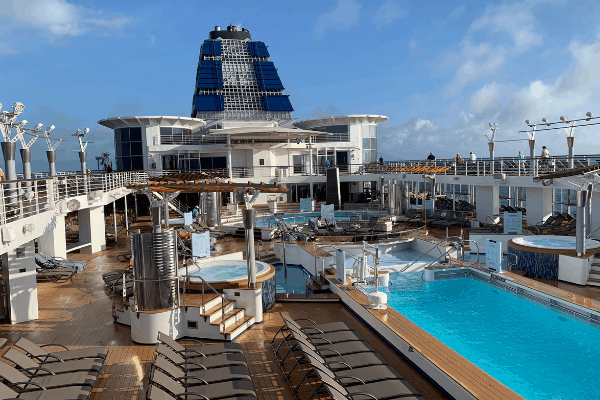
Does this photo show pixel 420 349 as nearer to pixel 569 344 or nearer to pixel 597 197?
pixel 569 344

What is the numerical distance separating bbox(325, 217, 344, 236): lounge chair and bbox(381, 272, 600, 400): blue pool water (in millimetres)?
5913

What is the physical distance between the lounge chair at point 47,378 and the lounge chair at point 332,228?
39.5 ft


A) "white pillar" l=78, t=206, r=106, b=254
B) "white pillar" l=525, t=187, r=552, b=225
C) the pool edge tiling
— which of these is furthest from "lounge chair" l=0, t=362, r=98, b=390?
"white pillar" l=525, t=187, r=552, b=225

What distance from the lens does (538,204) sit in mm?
17547

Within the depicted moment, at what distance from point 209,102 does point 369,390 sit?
34.2m

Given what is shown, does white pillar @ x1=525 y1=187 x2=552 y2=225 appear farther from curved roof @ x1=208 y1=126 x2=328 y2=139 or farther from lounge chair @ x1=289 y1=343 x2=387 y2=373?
lounge chair @ x1=289 y1=343 x2=387 y2=373

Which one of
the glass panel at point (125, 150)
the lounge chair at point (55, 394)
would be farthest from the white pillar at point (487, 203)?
the glass panel at point (125, 150)

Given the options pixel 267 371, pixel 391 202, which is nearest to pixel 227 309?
pixel 267 371

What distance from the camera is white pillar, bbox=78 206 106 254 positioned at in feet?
51.7

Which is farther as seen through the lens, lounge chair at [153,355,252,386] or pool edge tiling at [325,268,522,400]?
lounge chair at [153,355,252,386]

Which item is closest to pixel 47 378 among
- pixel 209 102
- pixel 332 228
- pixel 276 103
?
pixel 332 228

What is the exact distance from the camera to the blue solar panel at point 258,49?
134ft

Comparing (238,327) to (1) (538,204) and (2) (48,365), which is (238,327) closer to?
(2) (48,365)

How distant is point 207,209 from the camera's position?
65.5 ft
